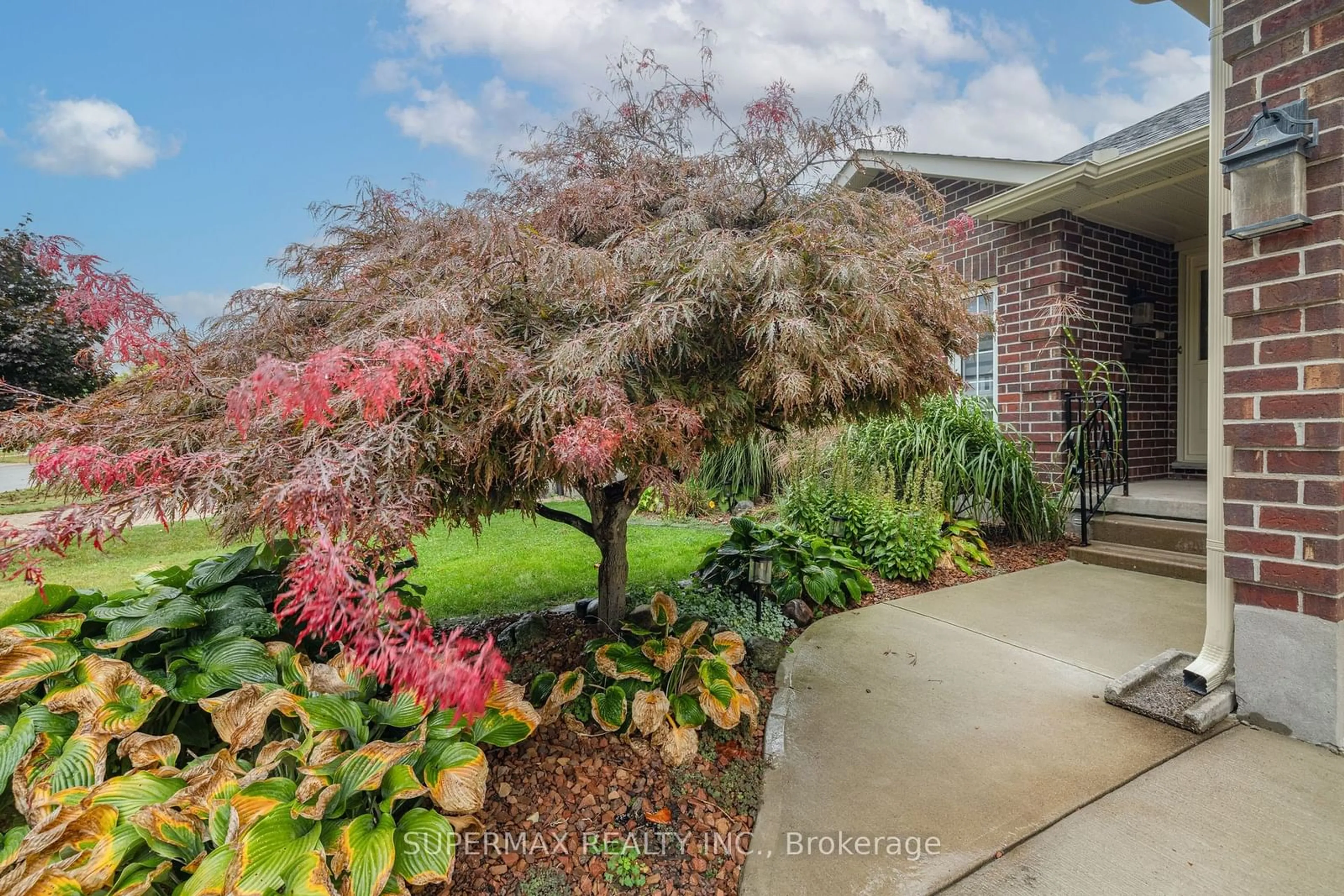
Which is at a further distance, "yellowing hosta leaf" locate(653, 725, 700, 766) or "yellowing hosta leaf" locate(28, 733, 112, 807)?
"yellowing hosta leaf" locate(653, 725, 700, 766)

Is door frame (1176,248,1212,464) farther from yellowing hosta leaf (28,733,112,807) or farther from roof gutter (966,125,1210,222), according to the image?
yellowing hosta leaf (28,733,112,807)

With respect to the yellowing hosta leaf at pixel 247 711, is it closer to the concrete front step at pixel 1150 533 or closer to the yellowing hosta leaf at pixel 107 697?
the yellowing hosta leaf at pixel 107 697

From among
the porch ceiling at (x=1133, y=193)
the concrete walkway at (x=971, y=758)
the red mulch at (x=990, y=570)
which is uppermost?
the porch ceiling at (x=1133, y=193)

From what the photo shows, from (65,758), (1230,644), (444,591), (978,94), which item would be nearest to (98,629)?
(65,758)

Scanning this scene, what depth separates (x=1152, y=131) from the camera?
18.9 feet

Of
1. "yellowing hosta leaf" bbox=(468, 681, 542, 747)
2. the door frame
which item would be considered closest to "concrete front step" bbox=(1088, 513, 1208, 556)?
the door frame

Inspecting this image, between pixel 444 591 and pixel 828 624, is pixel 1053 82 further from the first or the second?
pixel 444 591

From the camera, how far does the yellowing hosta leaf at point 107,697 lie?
1787mm

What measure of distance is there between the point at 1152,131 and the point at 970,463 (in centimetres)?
370

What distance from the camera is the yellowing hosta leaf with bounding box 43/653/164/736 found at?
1.79 metres

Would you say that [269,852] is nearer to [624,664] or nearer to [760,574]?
[624,664]

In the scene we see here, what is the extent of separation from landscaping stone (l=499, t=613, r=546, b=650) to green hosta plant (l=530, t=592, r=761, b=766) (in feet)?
1.98

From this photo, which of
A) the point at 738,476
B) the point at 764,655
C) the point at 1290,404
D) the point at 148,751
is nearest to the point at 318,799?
the point at 148,751

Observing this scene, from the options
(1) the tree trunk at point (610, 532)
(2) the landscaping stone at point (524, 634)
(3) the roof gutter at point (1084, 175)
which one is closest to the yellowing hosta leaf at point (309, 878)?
(1) the tree trunk at point (610, 532)
